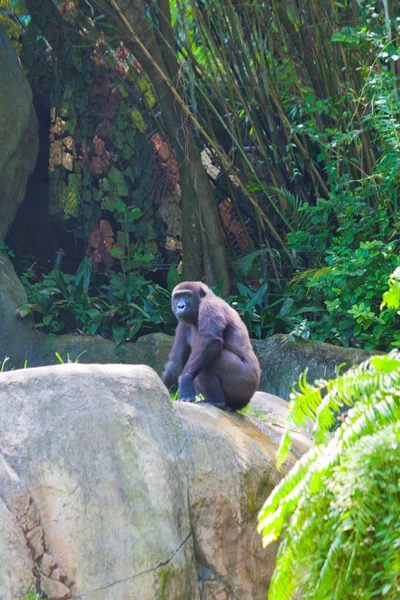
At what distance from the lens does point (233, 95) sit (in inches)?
393

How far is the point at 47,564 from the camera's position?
4590mm

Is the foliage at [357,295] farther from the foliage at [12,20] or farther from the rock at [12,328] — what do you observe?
the foliage at [12,20]

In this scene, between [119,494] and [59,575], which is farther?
[119,494]

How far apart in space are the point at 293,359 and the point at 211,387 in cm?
240

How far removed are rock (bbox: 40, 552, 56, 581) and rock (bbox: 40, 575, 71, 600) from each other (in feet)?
0.11

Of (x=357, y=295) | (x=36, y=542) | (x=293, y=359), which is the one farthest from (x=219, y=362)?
(x=36, y=542)

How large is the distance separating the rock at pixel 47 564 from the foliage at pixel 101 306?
5.23m

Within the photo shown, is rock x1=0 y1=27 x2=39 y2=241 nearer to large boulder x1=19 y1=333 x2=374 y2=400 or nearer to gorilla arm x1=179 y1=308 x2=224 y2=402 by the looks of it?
large boulder x1=19 y1=333 x2=374 y2=400

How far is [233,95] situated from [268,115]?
1.60ft

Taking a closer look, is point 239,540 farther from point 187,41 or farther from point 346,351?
point 187,41

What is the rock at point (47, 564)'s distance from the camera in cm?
457

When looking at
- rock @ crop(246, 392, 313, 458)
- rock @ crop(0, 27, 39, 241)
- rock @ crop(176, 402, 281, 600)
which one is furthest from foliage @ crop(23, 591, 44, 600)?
rock @ crop(0, 27, 39, 241)

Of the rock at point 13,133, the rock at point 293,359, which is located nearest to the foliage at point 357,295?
the rock at point 293,359

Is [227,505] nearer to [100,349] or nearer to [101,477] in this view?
[101,477]
